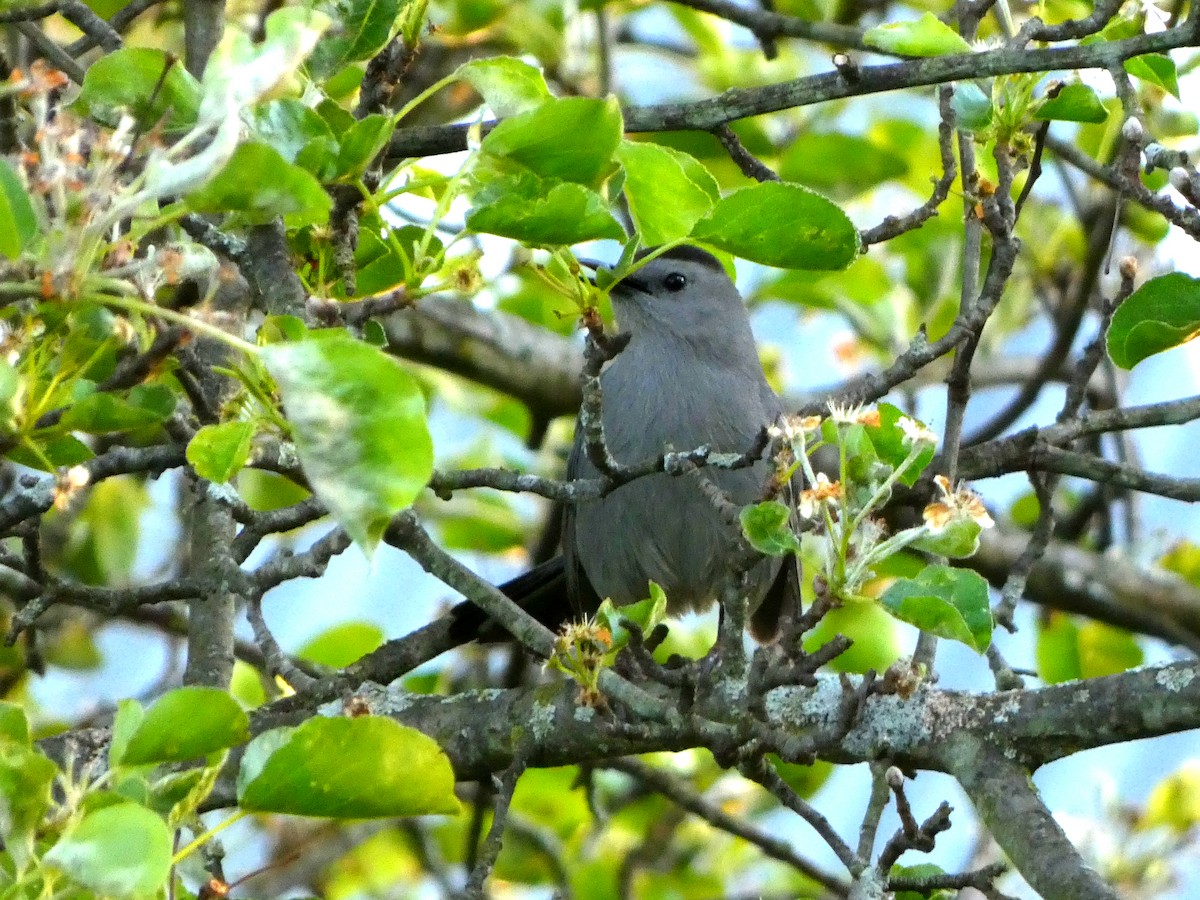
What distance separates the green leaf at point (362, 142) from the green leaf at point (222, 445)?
1.12 ft

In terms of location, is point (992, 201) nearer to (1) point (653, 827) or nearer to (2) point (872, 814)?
(2) point (872, 814)

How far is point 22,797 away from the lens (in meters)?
1.53

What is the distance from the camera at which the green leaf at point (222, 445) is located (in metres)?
1.86

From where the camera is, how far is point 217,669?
121 inches

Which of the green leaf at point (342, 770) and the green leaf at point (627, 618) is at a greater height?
the green leaf at point (627, 618)

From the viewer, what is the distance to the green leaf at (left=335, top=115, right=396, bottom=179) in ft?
5.99

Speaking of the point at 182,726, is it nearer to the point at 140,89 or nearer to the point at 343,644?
the point at 140,89

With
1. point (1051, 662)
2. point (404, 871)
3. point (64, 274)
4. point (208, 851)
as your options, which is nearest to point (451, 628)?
point (208, 851)

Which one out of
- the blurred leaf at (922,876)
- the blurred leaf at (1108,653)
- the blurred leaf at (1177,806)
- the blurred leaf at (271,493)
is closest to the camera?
the blurred leaf at (922,876)

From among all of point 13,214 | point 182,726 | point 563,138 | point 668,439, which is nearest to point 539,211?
point 563,138

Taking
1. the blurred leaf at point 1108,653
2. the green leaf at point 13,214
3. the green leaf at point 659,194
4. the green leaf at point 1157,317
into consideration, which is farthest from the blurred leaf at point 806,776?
the green leaf at point 13,214

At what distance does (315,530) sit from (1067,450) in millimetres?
4250

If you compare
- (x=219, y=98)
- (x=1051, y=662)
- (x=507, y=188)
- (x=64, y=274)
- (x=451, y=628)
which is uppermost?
(x=1051, y=662)

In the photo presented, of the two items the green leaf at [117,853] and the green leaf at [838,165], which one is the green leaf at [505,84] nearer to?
the green leaf at [117,853]
